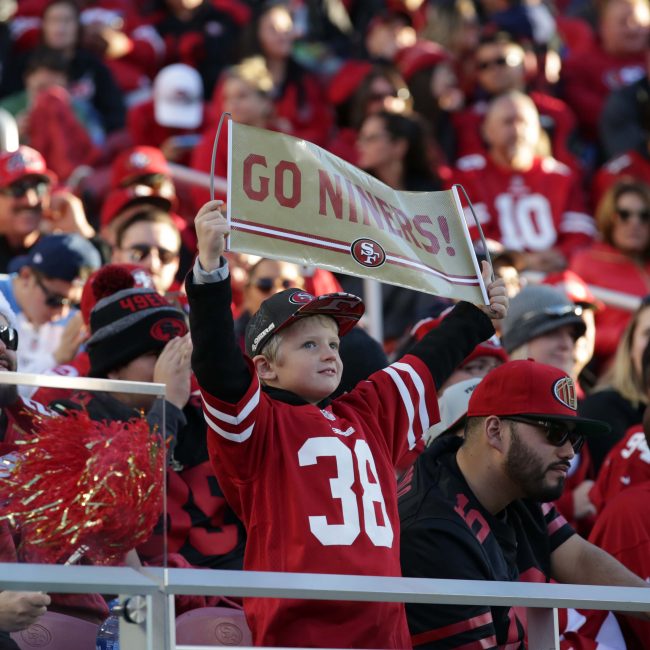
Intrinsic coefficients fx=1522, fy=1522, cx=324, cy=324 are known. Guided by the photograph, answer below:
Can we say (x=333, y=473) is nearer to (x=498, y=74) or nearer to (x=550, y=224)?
(x=550, y=224)

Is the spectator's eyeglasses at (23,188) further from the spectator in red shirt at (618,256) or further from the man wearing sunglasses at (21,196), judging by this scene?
the spectator in red shirt at (618,256)

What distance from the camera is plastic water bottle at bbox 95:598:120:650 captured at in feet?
11.3

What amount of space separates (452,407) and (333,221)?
4.24 feet

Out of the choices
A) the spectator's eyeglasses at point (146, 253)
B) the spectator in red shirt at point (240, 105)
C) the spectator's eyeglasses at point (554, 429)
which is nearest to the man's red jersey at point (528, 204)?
the spectator in red shirt at point (240, 105)

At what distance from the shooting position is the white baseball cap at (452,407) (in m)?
4.95

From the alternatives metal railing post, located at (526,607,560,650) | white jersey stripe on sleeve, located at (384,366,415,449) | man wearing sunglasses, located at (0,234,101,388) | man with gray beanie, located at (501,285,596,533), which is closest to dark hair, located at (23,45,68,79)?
man wearing sunglasses, located at (0,234,101,388)

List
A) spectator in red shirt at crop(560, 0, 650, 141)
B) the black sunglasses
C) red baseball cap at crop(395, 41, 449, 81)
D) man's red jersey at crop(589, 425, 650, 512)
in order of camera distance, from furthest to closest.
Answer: spectator in red shirt at crop(560, 0, 650, 141), red baseball cap at crop(395, 41, 449, 81), the black sunglasses, man's red jersey at crop(589, 425, 650, 512)

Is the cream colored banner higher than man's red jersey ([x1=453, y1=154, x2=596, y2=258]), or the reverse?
man's red jersey ([x1=453, y1=154, x2=596, y2=258])

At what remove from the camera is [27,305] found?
20.3 feet

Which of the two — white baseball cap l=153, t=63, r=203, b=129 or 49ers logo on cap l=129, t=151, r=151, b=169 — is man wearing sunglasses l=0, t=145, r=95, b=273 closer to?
49ers logo on cap l=129, t=151, r=151, b=169

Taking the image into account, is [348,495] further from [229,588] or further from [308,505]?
[229,588]

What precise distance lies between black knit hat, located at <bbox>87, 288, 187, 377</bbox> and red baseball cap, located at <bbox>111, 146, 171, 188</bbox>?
2.60 metres

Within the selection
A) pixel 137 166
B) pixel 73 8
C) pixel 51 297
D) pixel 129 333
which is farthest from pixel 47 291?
pixel 73 8

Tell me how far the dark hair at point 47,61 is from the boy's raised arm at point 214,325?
693cm
